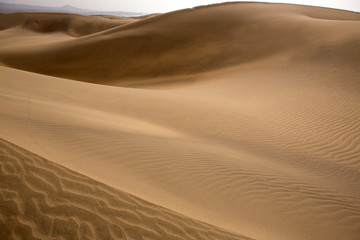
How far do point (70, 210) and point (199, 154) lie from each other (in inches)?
99.2

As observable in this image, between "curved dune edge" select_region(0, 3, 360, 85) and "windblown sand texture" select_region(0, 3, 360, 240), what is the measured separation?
44 centimetres

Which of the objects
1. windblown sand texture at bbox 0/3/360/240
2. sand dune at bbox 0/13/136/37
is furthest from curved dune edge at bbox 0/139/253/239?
sand dune at bbox 0/13/136/37

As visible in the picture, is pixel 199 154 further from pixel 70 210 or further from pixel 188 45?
pixel 188 45

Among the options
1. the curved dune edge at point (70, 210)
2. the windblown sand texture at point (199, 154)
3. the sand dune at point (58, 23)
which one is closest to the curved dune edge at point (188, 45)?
the windblown sand texture at point (199, 154)

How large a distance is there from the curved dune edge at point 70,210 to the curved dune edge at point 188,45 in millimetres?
12620

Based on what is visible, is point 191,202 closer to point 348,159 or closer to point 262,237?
point 262,237

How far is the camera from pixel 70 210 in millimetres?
2121

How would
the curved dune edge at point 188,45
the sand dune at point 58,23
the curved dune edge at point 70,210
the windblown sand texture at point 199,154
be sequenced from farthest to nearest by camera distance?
the sand dune at point 58,23 → the curved dune edge at point 188,45 → the windblown sand texture at point 199,154 → the curved dune edge at point 70,210

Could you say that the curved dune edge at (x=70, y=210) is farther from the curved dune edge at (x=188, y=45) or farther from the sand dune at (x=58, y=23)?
the sand dune at (x=58, y=23)

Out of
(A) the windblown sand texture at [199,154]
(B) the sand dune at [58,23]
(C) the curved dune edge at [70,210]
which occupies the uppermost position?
(B) the sand dune at [58,23]

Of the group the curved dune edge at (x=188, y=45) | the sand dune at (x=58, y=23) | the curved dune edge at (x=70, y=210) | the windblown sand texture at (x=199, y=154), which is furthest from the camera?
the sand dune at (x=58, y=23)

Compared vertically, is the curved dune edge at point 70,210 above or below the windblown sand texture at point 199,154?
below

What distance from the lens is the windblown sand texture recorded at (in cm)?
224

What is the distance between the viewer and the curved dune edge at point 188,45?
15.1 m
